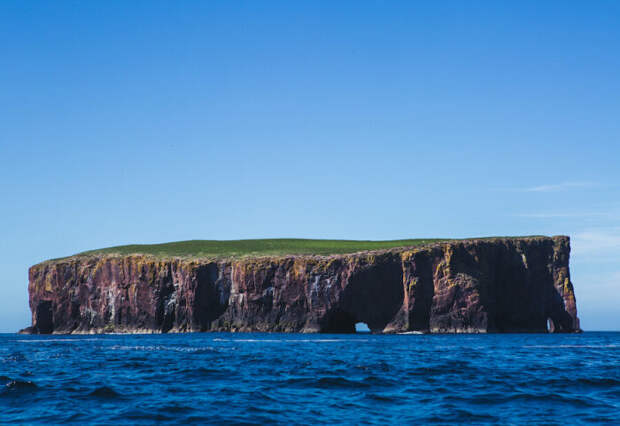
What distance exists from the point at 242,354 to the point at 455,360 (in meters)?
17.0

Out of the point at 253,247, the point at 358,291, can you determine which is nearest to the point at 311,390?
the point at 358,291

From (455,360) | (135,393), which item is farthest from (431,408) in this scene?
(455,360)

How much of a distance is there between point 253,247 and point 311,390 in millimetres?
117176

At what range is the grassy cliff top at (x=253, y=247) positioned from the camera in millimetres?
135625

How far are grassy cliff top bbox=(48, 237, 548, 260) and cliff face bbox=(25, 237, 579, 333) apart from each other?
19.2 ft

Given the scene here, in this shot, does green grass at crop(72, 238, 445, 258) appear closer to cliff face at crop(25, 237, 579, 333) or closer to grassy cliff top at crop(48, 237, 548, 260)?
grassy cliff top at crop(48, 237, 548, 260)

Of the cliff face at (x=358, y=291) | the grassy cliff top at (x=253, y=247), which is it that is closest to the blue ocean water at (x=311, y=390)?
the cliff face at (x=358, y=291)

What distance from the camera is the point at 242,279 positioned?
5037 inches

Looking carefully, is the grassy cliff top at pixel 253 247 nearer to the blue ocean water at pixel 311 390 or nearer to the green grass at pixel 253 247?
the green grass at pixel 253 247

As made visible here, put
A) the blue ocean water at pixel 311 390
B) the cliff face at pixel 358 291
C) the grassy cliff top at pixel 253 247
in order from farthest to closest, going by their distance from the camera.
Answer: the grassy cliff top at pixel 253 247 → the cliff face at pixel 358 291 → the blue ocean water at pixel 311 390

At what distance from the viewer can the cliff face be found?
117 m

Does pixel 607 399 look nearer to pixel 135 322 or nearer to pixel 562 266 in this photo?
pixel 562 266

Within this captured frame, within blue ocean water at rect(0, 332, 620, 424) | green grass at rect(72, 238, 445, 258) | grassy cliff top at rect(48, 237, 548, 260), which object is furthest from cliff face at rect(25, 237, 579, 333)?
blue ocean water at rect(0, 332, 620, 424)

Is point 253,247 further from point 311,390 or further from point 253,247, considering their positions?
point 311,390
